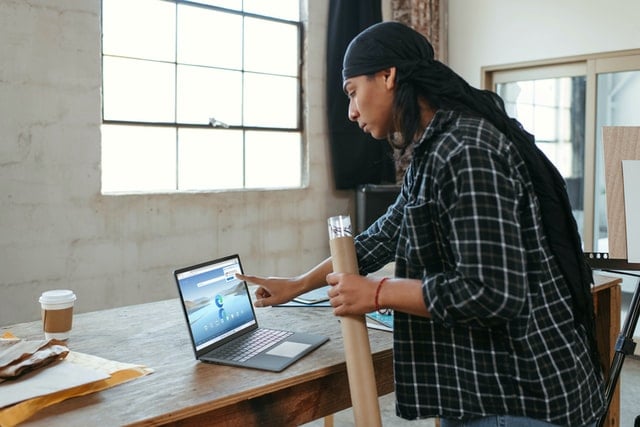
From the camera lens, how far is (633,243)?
6.23 feet

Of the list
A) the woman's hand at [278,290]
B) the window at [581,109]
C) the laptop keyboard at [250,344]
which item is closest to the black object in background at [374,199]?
the window at [581,109]

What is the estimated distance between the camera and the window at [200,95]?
147 inches

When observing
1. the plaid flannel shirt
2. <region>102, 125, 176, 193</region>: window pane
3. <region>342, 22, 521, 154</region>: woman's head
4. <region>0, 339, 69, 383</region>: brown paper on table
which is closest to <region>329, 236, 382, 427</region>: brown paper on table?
the plaid flannel shirt

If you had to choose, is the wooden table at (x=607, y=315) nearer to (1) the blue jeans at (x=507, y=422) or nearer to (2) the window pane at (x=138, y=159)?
(1) the blue jeans at (x=507, y=422)

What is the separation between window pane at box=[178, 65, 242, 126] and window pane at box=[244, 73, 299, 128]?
8 centimetres

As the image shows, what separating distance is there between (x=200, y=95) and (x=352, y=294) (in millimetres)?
2982

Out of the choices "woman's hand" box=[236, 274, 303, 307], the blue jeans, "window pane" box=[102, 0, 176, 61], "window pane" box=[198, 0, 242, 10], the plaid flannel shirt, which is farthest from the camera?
"window pane" box=[198, 0, 242, 10]

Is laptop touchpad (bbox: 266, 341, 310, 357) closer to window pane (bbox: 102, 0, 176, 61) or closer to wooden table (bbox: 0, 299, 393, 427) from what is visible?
wooden table (bbox: 0, 299, 393, 427)

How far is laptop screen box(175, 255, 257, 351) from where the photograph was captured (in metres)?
1.56

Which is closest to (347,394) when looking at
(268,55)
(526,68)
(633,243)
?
(633,243)

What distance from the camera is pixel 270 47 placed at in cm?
445

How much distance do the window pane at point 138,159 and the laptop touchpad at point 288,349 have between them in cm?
234

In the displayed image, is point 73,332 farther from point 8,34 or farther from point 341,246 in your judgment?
point 8,34

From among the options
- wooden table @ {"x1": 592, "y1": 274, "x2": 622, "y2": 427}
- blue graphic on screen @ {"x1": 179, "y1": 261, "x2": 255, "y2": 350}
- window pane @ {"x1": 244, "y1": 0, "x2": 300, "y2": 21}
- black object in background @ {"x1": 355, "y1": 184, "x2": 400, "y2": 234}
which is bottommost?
wooden table @ {"x1": 592, "y1": 274, "x2": 622, "y2": 427}
